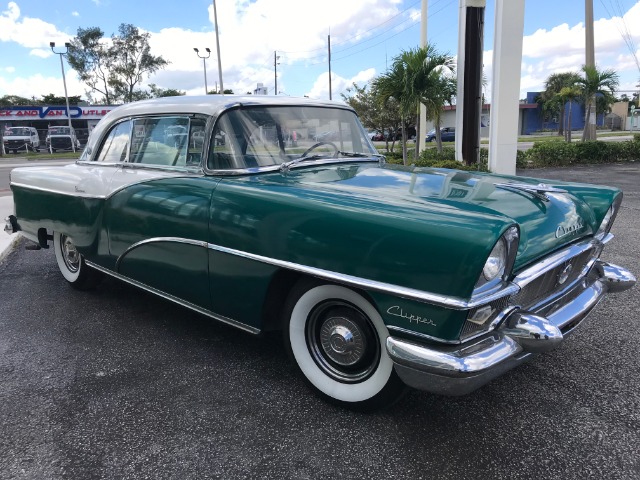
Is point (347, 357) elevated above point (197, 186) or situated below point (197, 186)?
below

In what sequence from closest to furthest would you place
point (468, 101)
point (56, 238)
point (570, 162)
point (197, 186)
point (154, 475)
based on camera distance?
point (154, 475)
point (197, 186)
point (56, 238)
point (468, 101)
point (570, 162)

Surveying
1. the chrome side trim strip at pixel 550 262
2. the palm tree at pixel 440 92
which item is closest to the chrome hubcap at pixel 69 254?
the chrome side trim strip at pixel 550 262

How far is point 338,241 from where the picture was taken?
222 centimetres

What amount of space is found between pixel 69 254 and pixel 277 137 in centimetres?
247

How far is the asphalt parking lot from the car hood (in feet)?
2.61

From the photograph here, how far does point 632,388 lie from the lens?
2.66 m

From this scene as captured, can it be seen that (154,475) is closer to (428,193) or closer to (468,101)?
(428,193)

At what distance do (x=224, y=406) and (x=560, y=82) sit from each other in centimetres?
5064

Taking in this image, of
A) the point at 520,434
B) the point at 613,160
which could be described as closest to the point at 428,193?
the point at 520,434

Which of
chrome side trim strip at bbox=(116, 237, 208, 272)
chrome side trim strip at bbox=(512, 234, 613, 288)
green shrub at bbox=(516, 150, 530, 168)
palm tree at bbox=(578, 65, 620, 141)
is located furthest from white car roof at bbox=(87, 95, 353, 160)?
palm tree at bbox=(578, 65, 620, 141)

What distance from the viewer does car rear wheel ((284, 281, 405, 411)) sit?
232 centimetres

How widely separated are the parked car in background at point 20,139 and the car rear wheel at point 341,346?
3622cm

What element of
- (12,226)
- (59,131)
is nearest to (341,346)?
(12,226)

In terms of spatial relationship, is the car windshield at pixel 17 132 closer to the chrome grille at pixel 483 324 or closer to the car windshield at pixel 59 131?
the car windshield at pixel 59 131
